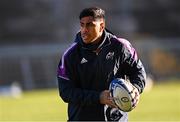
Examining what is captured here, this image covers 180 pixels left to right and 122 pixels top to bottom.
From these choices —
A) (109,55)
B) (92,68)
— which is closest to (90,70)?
(92,68)

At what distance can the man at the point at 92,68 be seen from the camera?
8469 mm

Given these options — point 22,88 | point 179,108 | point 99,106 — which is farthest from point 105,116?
point 22,88

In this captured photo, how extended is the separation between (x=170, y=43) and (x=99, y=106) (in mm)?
33332

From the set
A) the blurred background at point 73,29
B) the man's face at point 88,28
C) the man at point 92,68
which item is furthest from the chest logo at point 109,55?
the blurred background at point 73,29

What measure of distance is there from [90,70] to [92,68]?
0.03 meters

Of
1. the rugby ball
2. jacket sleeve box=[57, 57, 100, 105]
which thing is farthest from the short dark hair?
the rugby ball

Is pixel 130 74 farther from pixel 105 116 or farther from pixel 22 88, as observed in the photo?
pixel 22 88

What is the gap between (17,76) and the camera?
3491 centimetres

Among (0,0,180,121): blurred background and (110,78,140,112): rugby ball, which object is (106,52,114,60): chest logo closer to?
(110,78,140,112): rugby ball

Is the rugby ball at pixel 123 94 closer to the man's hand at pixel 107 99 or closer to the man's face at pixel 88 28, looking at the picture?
the man's hand at pixel 107 99

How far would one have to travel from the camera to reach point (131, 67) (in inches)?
344

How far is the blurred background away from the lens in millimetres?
37688

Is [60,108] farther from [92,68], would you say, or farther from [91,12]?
[91,12]

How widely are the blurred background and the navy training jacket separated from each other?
2740cm
